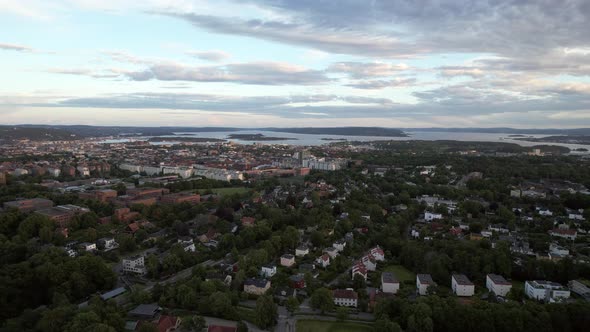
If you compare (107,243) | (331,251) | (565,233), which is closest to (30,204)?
(107,243)

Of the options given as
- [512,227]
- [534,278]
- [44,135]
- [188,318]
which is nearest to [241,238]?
[188,318]

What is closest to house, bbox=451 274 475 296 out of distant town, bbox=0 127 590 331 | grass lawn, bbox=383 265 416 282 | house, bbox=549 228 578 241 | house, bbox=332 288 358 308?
distant town, bbox=0 127 590 331

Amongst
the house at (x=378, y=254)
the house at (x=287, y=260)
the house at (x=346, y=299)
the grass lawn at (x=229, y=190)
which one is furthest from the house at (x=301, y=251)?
the grass lawn at (x=229, y=190)

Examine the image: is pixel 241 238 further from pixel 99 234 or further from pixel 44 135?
pixel 44 135

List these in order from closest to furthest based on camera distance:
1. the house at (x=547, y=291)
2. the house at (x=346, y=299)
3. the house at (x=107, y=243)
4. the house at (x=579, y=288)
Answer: the house at (x=346, y=299), the house at (x=547, y=291), the house at (x=579, y=288), the house at (x=107, y=243)

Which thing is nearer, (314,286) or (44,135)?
(314,286)

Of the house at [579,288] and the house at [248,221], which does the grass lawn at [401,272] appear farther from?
the house at [248,221]

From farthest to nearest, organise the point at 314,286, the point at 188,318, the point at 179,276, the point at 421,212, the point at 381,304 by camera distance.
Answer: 1. the point at 421,212
2. the point at 179,276
3. the point at 314,286
4. the point at 381,304
5. the point at 188,318

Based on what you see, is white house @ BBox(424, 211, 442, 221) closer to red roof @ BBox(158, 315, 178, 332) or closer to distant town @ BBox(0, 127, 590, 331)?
distant town @ BBox(0, 127, 590, 331)
